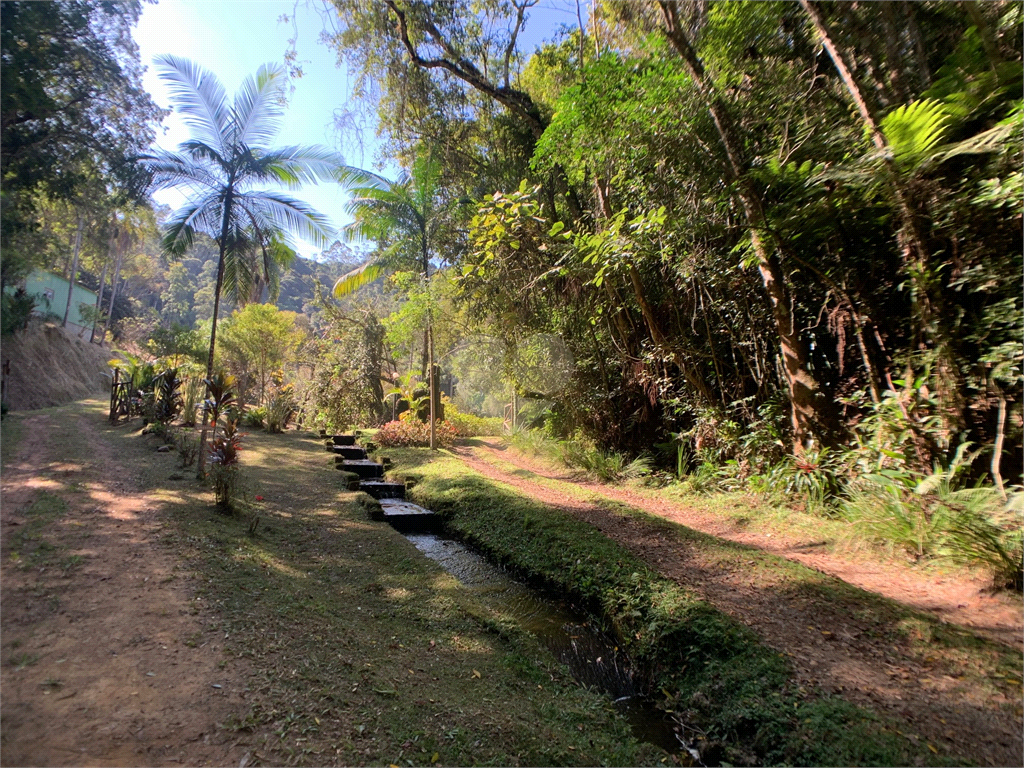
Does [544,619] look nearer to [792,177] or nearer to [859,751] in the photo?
[859,751]

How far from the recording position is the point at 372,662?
3.02 metres

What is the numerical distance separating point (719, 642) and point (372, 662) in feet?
8.11

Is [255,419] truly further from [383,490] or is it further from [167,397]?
A: [383,490]

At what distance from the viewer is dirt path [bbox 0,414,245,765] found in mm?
1978

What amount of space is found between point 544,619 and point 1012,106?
239 inches

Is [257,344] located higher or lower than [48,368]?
higher

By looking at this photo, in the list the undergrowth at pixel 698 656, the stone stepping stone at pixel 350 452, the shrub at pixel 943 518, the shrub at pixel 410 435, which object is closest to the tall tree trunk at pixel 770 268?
the shrub at pixel 943 518

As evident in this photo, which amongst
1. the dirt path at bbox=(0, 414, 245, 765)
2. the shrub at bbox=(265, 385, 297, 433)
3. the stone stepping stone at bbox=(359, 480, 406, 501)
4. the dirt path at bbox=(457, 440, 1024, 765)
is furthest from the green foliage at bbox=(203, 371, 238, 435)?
the shrub at bbox=(265, 385, 297, 433)

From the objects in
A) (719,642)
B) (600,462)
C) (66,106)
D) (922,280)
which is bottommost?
(719,642)

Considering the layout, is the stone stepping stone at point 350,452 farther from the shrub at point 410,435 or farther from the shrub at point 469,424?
the shrub at point 469,424

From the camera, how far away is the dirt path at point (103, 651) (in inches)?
77.9

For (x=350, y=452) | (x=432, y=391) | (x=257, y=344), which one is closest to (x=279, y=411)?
(x=350, y=452)

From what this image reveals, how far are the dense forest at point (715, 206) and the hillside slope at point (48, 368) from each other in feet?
15.7

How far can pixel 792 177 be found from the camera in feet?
17.3
